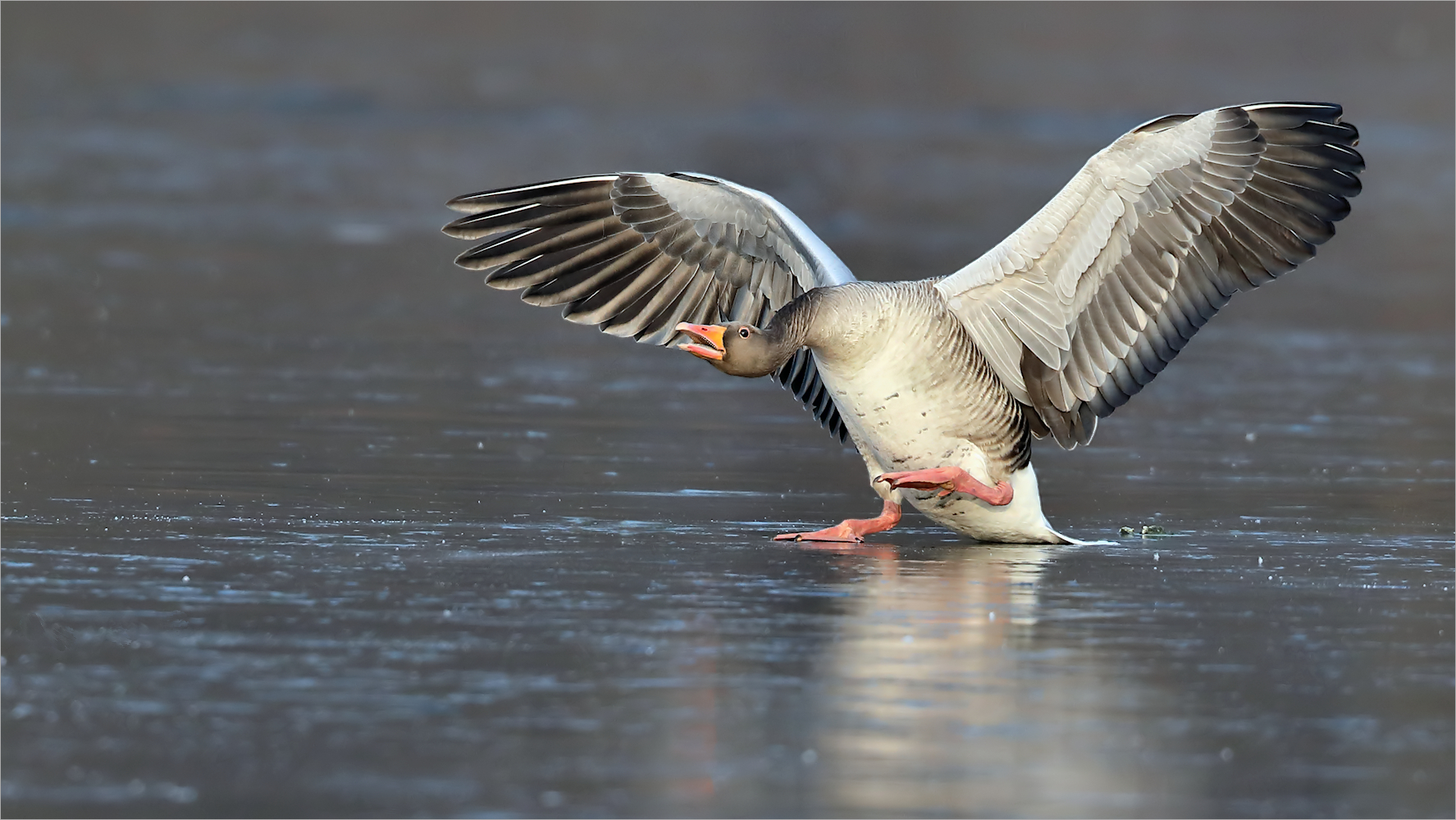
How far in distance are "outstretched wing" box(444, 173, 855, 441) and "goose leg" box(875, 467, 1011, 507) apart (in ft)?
4.72

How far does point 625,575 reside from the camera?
8000mm

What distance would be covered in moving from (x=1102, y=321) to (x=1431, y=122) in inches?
1014

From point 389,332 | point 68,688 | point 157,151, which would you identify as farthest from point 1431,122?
point 68,688

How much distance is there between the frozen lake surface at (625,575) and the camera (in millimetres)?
5621

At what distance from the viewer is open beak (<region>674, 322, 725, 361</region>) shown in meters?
8.79

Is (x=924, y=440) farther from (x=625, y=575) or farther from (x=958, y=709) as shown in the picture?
(x=958, y=709)

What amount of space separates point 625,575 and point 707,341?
1.23 meters

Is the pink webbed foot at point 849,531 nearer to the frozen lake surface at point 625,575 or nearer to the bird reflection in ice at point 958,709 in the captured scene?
the frozen lake surface at point 625,575

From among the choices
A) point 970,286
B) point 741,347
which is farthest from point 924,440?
point 741,347

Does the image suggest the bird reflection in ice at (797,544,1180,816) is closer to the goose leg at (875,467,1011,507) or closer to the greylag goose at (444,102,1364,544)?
the goose leg at (875,467,1011,507)

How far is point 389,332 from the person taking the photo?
50.0 ft

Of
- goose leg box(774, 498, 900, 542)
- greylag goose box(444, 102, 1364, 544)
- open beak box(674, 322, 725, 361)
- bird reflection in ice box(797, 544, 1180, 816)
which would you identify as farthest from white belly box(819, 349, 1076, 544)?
bird reflection in ice box(797, 544, 1180, 816)

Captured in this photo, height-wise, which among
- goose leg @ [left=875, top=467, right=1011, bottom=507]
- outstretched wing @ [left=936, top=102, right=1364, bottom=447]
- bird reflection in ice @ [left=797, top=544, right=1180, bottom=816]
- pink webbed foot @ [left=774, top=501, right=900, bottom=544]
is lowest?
bird reflection in ice @ [left=797, top=544, right=1180, bottom=816]

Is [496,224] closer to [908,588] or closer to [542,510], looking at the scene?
[542,510]
